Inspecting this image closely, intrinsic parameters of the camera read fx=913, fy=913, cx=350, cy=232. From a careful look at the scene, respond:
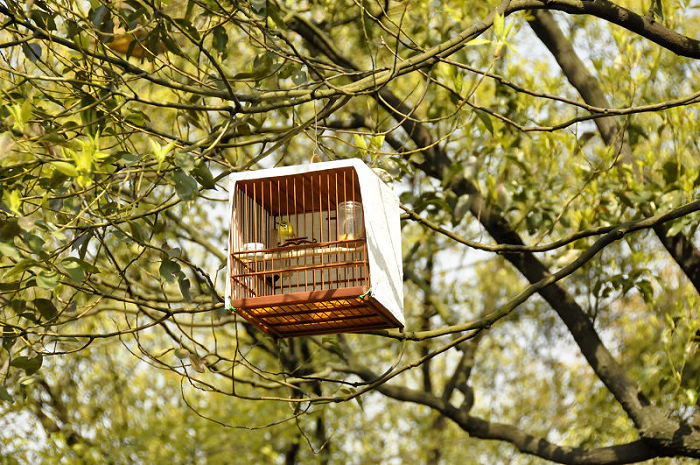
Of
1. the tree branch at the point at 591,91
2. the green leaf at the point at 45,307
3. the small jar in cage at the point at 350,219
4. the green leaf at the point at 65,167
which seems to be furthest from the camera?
the tree branch at the point at 591,91

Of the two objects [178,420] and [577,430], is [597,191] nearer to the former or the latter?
[577,430]

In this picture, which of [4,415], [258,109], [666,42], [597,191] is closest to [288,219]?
[258,109]

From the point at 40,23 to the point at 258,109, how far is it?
78 centimetres

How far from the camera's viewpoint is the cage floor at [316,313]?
116 inches

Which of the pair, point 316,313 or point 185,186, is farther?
point 316,313

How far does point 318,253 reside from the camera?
3.13 metres

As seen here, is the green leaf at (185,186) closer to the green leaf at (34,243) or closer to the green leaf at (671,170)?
the green leaf at (34,243)

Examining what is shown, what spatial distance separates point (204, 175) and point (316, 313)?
2.02 feet

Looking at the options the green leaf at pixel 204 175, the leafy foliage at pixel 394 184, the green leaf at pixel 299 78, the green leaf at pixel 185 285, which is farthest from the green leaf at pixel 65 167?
the green leaf at pixel 299 78

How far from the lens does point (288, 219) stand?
12.0 ft

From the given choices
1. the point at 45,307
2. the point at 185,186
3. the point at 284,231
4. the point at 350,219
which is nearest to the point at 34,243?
the point at 185,186

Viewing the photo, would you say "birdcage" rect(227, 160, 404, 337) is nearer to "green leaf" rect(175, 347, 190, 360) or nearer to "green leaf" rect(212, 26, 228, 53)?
"green leaf" rect(175, 347, 190, 360)

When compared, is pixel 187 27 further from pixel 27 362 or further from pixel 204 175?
pixel 27 362

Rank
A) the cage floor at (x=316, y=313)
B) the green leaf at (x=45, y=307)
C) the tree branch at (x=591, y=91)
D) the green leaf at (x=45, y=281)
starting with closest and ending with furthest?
1. the green leaf at (x=45, y=281)
2. the cage floor at (x=316, y=313)
3. the green leaf at (x=45, y=307)
4. the tree branch at (x=591, y=91)
